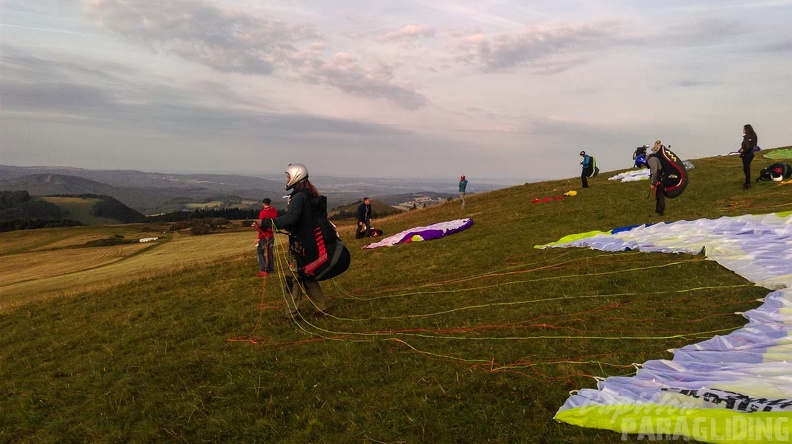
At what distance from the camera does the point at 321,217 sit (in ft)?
29.1

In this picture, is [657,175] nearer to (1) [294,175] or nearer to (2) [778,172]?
(2) [778,172]

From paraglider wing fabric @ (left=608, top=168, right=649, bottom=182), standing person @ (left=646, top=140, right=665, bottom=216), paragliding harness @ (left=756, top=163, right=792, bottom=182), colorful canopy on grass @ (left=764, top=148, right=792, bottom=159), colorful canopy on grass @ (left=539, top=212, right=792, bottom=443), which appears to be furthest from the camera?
colorful canopy on grass @ (left=764, top=148, right=792, bottom=159)

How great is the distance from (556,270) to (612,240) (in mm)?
3109

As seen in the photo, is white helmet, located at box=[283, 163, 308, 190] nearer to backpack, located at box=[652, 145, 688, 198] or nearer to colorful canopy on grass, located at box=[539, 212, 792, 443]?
colorful canopy on grass, located at box=[539, 212, 792, 443]

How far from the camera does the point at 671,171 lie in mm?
16562

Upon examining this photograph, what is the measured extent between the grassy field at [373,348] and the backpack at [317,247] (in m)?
1.27

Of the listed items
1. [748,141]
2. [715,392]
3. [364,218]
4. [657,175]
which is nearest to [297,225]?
[715,392]

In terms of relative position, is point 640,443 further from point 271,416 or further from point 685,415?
point 271,416

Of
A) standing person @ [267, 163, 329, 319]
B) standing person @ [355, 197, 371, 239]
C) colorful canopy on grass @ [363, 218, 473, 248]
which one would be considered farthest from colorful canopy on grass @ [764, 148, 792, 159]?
standing person @ [267, 163, 329, 319]

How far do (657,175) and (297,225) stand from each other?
1461cm

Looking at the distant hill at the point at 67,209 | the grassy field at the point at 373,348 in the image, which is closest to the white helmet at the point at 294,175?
the grassy field at the point at 373,348

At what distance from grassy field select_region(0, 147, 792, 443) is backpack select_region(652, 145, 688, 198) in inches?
60.7

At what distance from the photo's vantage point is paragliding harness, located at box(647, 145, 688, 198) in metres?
16.5

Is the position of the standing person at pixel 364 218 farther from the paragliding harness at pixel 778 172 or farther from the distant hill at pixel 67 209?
the distant hill at pixel 67 209
